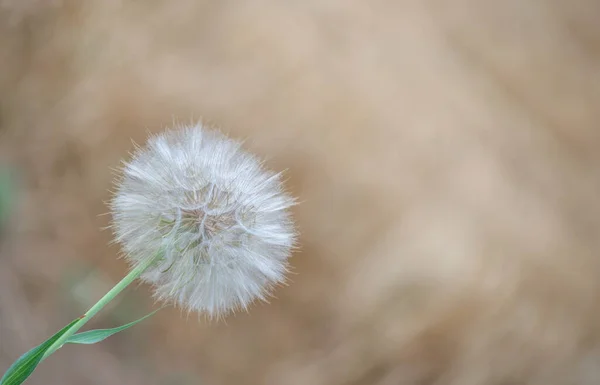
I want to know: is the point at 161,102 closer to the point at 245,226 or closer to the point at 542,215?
the point at 245,226

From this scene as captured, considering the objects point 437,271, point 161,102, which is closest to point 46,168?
point 161,102

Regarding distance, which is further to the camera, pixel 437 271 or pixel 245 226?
pixel 437 271

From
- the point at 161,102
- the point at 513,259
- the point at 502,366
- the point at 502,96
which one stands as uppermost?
the point at 161,102

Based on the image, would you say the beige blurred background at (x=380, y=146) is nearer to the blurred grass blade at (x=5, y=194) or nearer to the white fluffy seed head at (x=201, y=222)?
the blurred grass blade at (x=5, y=194)

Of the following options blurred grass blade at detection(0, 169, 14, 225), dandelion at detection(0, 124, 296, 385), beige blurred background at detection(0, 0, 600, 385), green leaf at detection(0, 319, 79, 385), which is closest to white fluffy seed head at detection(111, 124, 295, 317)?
dandelion at detection(0, 124, 296, 385)

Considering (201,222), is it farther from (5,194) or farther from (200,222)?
(5,194)

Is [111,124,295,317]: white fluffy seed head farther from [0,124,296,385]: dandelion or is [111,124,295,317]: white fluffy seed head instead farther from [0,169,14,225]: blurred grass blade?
[0,169,14,225]: blurred grass blade

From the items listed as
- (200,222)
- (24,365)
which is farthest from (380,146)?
(24,365)
